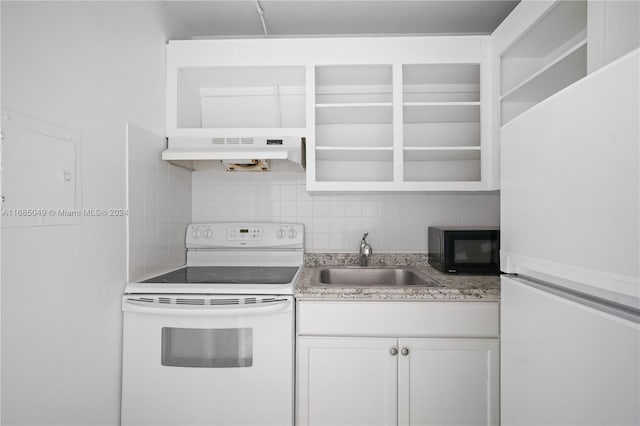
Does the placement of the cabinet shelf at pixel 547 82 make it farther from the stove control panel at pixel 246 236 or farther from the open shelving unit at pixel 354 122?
the stove control panel at pixel 246 236

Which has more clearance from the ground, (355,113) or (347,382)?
(355,113)

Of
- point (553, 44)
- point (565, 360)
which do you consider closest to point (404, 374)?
point (565, 360)

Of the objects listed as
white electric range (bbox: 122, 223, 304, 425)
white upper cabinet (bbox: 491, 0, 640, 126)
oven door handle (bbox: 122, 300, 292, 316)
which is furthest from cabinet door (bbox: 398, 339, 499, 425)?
white upper cabinet (bbox: 491, 0, 640, 126)

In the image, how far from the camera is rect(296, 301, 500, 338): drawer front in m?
1.49

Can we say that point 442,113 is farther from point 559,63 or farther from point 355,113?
point 559,63

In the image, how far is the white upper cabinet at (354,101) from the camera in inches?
71.1

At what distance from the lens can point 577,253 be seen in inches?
22.4

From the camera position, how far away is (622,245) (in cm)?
48

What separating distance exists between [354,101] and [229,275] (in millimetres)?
1330

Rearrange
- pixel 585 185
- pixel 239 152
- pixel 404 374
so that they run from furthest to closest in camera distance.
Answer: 1. pixel 239 152
2. pixel 404 374
3. pixel 585 185

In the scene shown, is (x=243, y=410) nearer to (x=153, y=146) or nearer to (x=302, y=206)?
(x=302, y=206)

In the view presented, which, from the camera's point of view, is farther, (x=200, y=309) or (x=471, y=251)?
(x=471, y=251)

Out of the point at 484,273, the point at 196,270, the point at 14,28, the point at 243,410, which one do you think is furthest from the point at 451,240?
the point at 14,28

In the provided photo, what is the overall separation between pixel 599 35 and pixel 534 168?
2.21 feet
